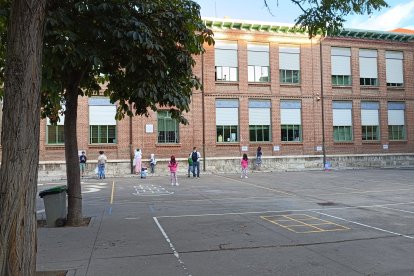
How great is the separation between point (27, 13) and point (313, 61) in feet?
107

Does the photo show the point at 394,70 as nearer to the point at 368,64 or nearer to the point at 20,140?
the point at 368,64

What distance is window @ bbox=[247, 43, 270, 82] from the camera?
33491mm

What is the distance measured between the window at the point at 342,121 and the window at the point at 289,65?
4088mm

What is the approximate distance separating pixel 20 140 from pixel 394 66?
38028 mm

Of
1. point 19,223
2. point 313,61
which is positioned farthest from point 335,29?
point 313,61

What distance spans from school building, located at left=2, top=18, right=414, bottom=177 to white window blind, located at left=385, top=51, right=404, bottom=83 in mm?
88

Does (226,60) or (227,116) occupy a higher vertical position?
(226,60)

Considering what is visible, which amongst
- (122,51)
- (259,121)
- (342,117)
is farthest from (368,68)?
(122,51)

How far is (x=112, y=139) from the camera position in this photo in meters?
30.6

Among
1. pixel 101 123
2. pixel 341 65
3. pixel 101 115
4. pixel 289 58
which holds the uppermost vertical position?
pixel 289 58

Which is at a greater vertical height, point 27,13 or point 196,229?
point 27,13

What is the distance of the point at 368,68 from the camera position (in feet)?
119

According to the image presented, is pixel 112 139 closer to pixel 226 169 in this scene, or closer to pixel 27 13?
pixel 226 169

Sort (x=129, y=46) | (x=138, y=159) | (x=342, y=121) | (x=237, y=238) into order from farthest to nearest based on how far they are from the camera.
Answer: (x=342, y=121) → (x=138, y=159) → (x=129, y=46) → (x=237, y=238)
